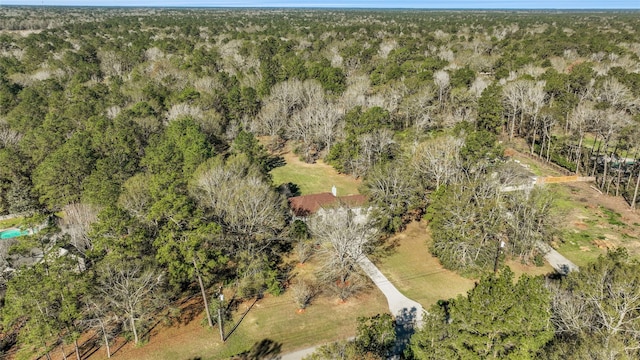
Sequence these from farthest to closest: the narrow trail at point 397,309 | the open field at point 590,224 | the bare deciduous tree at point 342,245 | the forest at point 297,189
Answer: the open field at point 590,224
the bare deciduous tree at point 342,245
the narrow trail at point 397,309
the forest at point 297,189

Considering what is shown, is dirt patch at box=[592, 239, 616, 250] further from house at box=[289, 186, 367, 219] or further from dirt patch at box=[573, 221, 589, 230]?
house at box=[289, 186, 367, 219]

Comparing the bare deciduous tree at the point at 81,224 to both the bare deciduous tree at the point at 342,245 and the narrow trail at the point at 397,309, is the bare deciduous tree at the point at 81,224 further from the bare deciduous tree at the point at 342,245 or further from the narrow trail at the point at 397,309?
the narrow trail at the point at 397,309

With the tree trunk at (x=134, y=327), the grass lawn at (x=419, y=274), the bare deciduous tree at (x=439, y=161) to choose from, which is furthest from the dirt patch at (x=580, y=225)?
the tree trunk at (x=134, y=327)

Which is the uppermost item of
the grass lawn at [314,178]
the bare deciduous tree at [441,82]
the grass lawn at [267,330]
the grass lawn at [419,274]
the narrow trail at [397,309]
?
the bare deciduous tree at [441,82]

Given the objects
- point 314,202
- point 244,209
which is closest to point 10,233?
point 244,209

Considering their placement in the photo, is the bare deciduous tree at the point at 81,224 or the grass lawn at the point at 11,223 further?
the grass lawn at the point at 11,223

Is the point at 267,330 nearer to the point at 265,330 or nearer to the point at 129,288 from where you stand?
the point at 265,330
